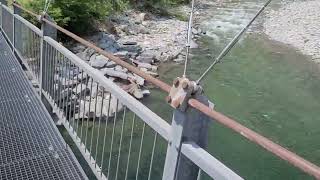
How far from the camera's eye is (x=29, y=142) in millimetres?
3762

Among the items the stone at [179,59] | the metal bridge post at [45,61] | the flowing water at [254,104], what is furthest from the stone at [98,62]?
the metal bridge post at [45,61]

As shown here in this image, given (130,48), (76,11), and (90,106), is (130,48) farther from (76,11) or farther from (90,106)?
(90,106)

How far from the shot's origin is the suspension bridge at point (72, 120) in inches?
63.8

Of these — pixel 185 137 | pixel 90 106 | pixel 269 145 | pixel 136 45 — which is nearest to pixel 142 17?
pixel 136 45

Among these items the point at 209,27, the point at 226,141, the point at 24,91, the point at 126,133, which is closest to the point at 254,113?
the point at 226,141

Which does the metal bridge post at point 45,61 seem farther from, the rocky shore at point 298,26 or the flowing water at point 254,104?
the rocky shore at point 298,26

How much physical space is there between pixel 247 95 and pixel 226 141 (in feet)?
11.1

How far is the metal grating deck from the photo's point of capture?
3.27 meters

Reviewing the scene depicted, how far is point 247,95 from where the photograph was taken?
11016 millimetres

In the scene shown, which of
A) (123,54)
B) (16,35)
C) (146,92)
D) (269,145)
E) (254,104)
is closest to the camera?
(269,145)

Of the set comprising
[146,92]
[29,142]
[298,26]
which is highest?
[29,142]

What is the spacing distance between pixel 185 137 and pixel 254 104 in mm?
8987

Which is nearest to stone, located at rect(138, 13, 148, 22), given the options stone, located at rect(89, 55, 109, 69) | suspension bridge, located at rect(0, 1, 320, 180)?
stone, located at rect(89, 55, 109, 69)

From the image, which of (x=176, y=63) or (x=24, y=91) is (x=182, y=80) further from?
(x=176, y=63)
